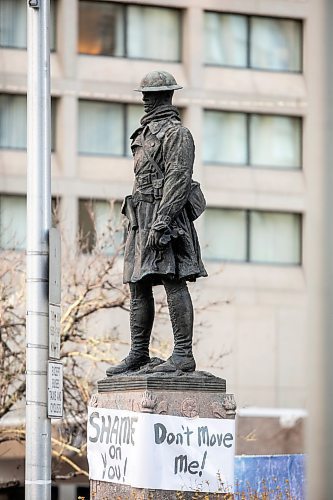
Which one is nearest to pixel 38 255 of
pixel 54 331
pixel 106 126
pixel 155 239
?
pixel 54 331

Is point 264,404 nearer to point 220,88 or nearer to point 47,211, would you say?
point 220,88

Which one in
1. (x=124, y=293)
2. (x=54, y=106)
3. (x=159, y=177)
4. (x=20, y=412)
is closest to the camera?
(x=159, y=177)

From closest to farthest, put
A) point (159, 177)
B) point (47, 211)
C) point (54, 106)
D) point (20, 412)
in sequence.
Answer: point (159, 177) → point (47, 211) → point (20, 412) → point (54, 106)

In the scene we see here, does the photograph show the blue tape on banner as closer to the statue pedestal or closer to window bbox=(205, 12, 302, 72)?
the statue pedestal

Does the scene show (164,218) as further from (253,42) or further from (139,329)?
(253,42)

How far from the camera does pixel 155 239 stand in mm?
9586

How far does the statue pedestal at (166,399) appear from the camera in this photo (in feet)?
31.1

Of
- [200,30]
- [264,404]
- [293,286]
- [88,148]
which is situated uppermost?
[200,30]

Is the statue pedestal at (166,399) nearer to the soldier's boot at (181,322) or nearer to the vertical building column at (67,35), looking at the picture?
the soldier's boot at (181,322)

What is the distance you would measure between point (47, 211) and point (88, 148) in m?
26.9

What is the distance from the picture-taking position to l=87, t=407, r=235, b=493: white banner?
9.49 metres

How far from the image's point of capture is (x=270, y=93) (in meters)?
39.2

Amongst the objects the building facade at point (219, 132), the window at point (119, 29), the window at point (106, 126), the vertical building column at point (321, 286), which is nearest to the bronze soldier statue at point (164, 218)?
the vertical building column at point (321, 286)

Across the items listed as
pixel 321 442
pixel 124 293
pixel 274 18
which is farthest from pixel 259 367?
pixel 321 442
